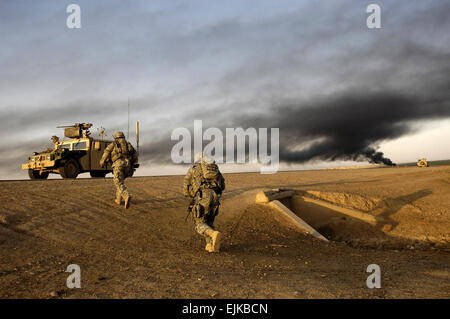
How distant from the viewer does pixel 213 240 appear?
589 cm

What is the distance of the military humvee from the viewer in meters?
15.9

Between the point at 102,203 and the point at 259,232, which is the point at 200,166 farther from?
the point at 102,203

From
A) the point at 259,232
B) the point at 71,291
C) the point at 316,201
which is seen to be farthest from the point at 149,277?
the point at 316,201

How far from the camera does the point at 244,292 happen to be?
12.6 ft

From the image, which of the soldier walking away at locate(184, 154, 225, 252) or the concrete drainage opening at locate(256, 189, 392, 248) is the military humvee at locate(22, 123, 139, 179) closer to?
the concrete drainage opening at locate(256, 189, 392, 248)

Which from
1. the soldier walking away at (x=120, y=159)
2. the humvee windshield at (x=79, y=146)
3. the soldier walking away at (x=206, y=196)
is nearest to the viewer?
the soldier walking away at (x=206, y=196)

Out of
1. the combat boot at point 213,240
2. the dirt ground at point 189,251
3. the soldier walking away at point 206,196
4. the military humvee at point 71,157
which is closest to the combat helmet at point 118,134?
the dirt ground at point 189,251

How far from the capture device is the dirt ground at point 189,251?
4027mm

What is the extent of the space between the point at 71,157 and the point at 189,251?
12.6 meters

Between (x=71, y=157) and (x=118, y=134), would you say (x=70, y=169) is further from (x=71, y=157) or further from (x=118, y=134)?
(x=118, y=134)

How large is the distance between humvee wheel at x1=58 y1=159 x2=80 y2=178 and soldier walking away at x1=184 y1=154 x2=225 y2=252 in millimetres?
11948

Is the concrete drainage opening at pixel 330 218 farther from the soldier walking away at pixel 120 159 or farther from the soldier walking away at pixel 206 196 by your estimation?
the soldier walking away at pixel 120 159

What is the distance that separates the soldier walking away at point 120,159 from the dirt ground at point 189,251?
0.50 meters
